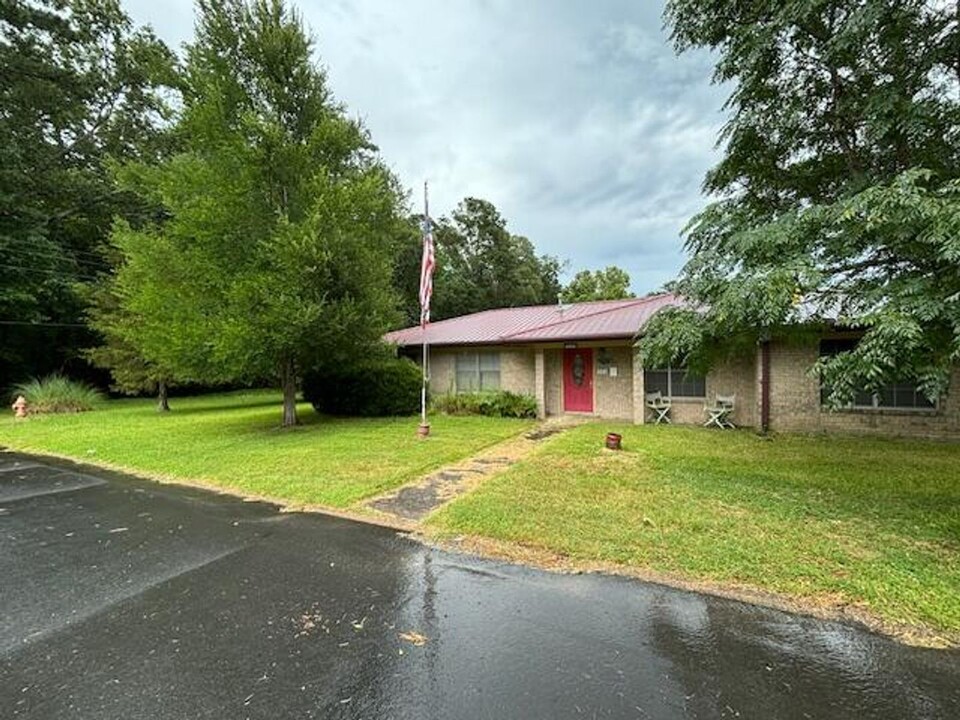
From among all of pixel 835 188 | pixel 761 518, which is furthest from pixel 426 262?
pixel 761 518

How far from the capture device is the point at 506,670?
273 centimetres

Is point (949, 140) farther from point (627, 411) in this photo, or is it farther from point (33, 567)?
point (33, 567)

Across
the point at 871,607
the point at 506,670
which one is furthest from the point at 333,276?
the point at 871,607

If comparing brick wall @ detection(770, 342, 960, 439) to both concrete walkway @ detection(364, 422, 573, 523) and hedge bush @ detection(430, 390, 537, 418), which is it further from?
hedge bush @ detection(430, 390, 537, 418)

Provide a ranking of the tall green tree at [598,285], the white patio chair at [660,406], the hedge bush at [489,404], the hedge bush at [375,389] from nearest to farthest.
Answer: the white patio chair at [660,406]
the hedge bush at [489,404]
the hedge bush at [375,389]
the tall green tree at [598,285]

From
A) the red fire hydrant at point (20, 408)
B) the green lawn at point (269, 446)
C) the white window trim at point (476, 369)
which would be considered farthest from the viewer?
the red fire hydrant at point (20, 408)

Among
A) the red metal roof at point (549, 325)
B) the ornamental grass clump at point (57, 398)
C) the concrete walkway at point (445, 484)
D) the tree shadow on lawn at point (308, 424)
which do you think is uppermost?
the red metal roof at point (549, 325)

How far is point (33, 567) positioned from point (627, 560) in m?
5.30

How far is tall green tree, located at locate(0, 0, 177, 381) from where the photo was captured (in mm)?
19281

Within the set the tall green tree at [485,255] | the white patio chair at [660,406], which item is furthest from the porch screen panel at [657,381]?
the tall green tree at [485,255]

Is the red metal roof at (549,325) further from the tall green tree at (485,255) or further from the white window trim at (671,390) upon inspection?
the tall green tree at (485,255)

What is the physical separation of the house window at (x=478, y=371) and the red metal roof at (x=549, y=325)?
649 millimetres

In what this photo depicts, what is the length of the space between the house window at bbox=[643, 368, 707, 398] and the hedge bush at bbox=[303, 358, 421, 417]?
6751 millimetres

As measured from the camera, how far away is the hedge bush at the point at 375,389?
14594mm
